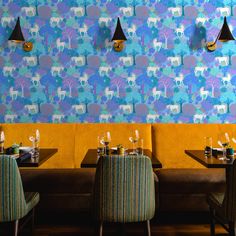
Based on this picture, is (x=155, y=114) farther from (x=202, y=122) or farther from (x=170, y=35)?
(x=170, y=35)

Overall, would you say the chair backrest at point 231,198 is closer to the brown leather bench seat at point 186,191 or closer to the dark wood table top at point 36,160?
the brown leather bench seat at point 186,191

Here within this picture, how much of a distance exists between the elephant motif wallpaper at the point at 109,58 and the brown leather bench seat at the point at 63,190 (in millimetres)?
1086

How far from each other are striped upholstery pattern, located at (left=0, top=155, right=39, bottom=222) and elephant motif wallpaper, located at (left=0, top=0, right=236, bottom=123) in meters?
2.18

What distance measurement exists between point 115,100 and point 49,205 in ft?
5.19

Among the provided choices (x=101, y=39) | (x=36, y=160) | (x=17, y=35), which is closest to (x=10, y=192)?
(x=36, y=160)

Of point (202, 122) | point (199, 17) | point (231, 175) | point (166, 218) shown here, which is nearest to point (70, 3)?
point (199, 17)

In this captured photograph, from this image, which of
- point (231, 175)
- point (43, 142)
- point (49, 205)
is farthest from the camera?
point (43, 142)

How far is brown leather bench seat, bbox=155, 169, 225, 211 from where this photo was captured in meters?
3.76

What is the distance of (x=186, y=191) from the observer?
12.4ft

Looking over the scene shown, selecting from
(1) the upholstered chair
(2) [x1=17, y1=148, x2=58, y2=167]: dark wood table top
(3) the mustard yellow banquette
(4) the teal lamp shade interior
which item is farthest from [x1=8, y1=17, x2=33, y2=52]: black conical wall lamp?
(1) the upholstered chair

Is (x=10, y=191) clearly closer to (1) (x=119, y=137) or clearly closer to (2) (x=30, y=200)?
(2) (x=30, y=200)

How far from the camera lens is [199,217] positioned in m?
3.86

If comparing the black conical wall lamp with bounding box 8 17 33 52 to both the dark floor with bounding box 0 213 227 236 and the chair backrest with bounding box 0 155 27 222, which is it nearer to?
the dark floor with bounding box 0 213 227 236

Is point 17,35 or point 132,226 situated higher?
point 17,35
